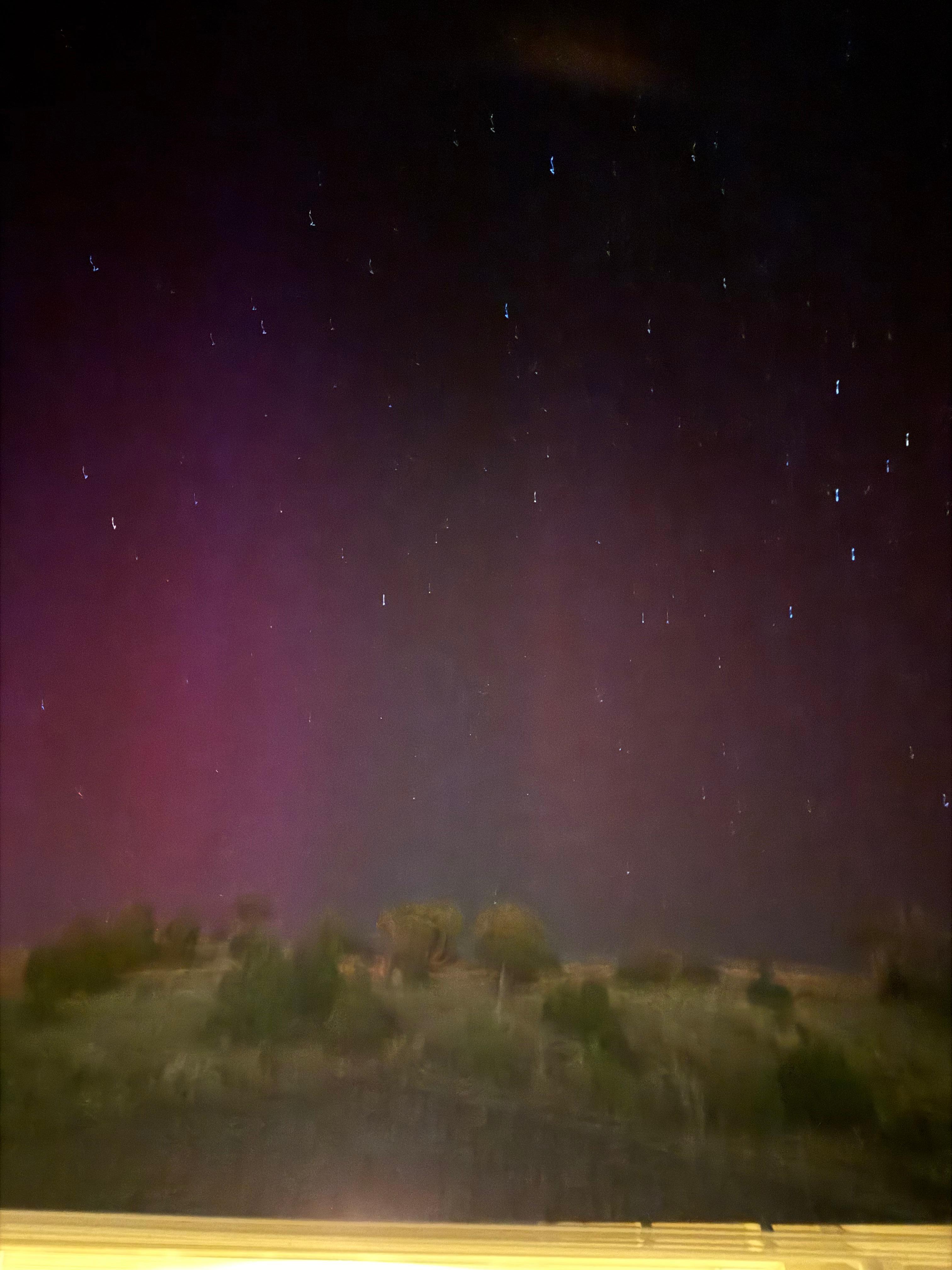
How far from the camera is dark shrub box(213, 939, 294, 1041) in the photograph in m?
1.92

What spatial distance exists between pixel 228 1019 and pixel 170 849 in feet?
1.09

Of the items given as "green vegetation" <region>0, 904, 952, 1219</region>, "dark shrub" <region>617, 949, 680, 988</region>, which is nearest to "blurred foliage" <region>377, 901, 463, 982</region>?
"green vegetation" <region>0, 904, 952, 1219</region>

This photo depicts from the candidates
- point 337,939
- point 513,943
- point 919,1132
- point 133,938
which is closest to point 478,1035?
point 513,943

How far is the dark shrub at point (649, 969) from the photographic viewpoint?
6.29ft

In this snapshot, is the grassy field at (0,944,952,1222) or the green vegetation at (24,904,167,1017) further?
the green vegetation at (24,904,167,1017)

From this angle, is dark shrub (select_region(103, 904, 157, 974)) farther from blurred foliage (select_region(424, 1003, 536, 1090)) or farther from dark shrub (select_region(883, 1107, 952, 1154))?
dark shrub (select_region(883, 1107, 952, 1154))

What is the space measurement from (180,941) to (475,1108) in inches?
24.6

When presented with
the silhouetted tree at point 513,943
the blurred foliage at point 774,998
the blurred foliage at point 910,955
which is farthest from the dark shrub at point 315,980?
the blurred foliage at point 910,955

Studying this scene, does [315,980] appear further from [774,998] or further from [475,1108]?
[774,998]

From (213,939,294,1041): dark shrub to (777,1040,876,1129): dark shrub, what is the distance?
0.91 meters

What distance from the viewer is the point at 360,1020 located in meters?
1.92

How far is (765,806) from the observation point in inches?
77.1

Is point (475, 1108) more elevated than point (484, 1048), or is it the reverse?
point (484, 1048)

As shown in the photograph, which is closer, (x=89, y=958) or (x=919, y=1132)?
(x=919, y=1132)
